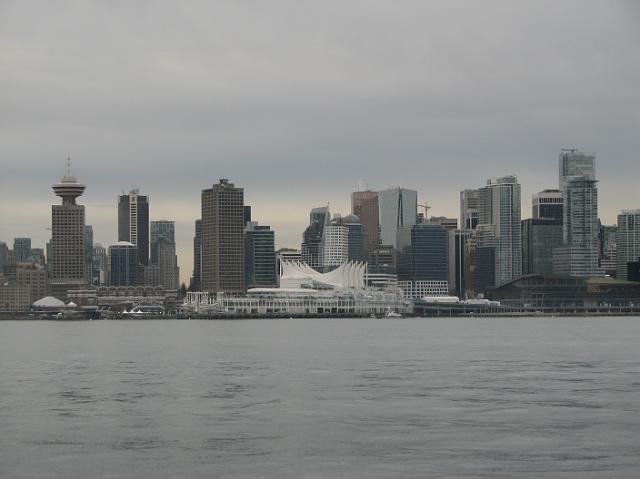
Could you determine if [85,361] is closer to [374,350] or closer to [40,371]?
[40,371]

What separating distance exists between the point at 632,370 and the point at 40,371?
122ft

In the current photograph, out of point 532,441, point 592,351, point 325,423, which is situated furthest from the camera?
point 592,351

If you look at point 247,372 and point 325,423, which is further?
point 247,372

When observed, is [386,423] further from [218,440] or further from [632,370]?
[632,370]

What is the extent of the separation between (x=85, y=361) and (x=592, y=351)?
41.7 metres

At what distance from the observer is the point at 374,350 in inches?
4360

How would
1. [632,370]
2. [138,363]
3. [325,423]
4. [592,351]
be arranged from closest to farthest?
Answer: [325,423] < [632,370] < [138,363] < [592,351]

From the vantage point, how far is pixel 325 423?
164 ft

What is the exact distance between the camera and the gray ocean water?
40.0m

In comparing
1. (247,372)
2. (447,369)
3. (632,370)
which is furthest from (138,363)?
(632,370)

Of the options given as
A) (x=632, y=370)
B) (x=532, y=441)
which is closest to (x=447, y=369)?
(x=632, y=370)

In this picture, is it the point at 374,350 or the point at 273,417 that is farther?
the point at 374,350

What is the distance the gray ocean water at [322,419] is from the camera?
40.0 metres

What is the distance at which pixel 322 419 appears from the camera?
5109cm
